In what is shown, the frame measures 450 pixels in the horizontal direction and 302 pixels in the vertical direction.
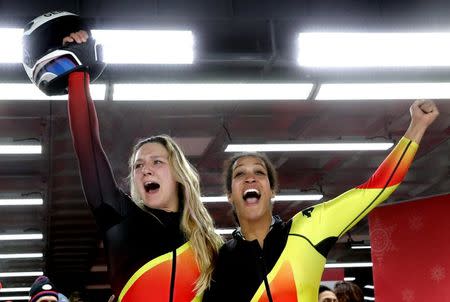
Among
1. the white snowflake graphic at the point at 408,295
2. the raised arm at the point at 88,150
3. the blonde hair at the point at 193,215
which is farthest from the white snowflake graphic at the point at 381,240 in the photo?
the raised arm at the point at 88,150

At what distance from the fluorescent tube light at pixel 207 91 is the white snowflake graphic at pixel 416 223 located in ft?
12.5

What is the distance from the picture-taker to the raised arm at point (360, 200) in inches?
104

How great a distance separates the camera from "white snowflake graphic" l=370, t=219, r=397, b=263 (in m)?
9.66

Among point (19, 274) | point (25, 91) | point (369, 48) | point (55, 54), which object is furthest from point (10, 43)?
point (19, 274)

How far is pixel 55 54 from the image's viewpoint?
7.97 feet

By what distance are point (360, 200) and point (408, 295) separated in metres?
6.82

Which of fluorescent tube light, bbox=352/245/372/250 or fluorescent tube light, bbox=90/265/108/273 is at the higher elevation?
fluorescent tube light, bbox=90/265/108/273

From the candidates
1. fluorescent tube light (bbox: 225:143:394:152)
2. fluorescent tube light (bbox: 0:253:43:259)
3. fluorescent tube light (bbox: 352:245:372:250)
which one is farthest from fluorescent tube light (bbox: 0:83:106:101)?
fluorescent tube light (bbox: 352:245:372:250)

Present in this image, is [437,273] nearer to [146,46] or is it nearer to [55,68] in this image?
[146,46]

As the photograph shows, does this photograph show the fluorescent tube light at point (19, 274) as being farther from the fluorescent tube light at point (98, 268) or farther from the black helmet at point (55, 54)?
the black helmet at point (55, 54)

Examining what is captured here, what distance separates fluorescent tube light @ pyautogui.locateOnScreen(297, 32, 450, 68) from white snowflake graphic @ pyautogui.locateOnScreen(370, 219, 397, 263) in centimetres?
449

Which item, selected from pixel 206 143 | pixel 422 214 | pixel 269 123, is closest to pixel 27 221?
pixel 206 143

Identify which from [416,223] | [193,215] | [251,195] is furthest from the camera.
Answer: [416,223]

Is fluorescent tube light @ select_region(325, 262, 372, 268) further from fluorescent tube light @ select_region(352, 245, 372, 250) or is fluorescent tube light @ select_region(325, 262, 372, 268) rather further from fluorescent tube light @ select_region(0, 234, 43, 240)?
fluorescent tube light @ select_region(0, 234, 43, 240)
